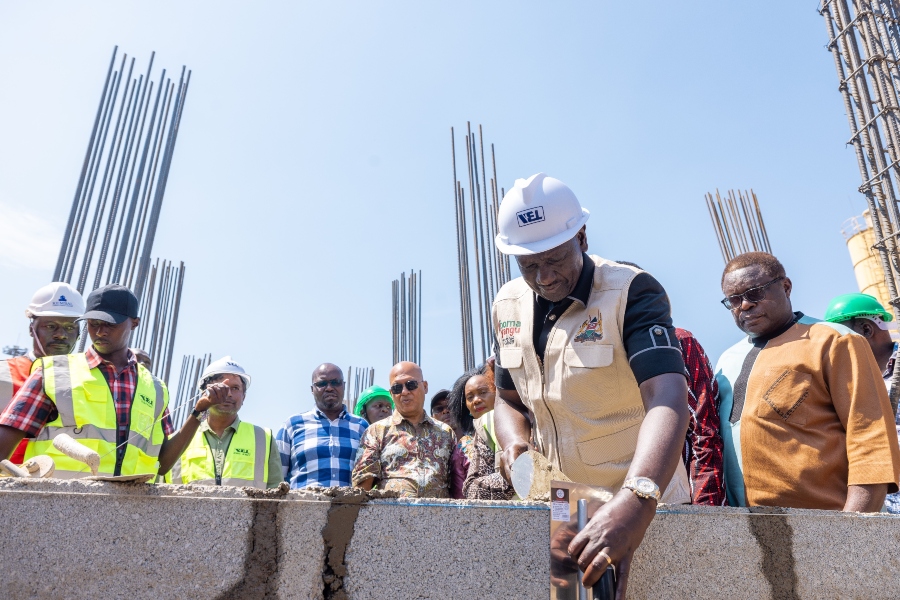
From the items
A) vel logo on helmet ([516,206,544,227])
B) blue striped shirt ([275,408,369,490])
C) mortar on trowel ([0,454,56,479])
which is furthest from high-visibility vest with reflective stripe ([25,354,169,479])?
vel logo on helmet ([516,206,544,227])

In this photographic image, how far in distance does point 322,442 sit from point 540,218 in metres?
3.11

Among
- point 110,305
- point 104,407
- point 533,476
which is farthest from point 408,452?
point 533,476

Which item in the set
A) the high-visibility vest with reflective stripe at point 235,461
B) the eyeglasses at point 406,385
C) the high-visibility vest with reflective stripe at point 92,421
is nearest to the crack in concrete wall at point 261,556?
the high-visibility vest with reflective stripe at point 92,421

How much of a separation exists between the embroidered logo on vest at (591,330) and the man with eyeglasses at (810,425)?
916 millimetres

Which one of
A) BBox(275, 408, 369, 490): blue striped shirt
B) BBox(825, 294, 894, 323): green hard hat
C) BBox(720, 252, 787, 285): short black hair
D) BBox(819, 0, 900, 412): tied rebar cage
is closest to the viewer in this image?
BBox(720, 252, 787, 285): short black hair

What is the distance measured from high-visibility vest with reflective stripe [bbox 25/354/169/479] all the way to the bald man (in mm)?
1108

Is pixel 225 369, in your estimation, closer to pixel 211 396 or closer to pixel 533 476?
pixel 211 396

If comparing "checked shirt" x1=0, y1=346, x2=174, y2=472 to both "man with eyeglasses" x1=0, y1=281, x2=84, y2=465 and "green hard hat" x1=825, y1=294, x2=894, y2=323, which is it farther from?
"green hard hat" x1=825, y1=294, x2=894, y2=323

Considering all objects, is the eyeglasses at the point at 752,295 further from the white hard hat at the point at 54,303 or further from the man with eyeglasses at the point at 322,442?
the white hard hat at the point at 54,303

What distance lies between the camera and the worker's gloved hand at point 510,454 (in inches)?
80.4

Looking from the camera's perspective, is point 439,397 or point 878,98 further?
point 878,98

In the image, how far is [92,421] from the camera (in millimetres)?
3090

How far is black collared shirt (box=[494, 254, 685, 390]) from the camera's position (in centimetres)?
171

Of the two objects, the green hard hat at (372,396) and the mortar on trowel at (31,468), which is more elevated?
the green hard hat at (372,396)
